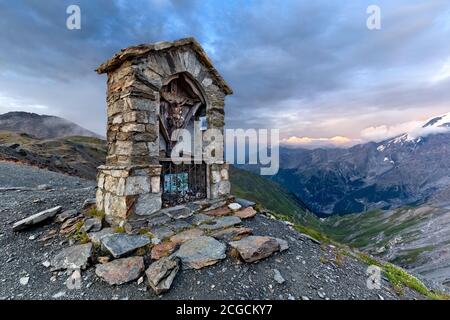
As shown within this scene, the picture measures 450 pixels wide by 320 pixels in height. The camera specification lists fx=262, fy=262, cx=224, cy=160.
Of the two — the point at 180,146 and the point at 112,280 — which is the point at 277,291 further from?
the point at 180,146

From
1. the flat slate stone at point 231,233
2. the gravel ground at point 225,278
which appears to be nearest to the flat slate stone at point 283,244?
the gravel ground at point 225,278

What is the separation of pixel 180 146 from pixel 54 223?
4505mm

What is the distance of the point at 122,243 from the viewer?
20.2 feet

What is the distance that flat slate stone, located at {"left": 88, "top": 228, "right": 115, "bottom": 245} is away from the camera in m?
6.40

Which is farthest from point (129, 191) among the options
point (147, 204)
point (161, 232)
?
point (161, 232)

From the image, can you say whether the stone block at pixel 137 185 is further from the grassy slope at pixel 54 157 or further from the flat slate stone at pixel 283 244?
the grassy slope at pixel 54 157

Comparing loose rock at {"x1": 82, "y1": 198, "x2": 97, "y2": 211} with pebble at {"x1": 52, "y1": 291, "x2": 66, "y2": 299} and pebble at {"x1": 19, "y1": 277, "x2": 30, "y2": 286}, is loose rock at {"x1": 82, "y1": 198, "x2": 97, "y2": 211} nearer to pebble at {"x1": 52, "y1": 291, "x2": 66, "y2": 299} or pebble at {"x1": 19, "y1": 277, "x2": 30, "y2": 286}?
pebble at {"x1": 19, "y1": 277, "x2": 30, "y2": 286}

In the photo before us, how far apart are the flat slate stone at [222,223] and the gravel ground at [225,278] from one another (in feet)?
2.12

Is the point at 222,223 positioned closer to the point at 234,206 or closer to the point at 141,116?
the point at 234,206

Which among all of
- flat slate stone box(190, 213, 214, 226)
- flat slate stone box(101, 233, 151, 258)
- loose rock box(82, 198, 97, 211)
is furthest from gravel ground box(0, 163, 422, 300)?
flat slate stone box(190, 213, 214, 226)

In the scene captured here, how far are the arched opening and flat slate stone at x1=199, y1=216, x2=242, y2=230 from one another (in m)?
1.61

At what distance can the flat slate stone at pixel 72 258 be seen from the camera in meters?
5.71

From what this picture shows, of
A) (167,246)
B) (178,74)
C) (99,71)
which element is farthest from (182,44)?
(167,246)

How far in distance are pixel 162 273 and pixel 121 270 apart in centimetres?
94
